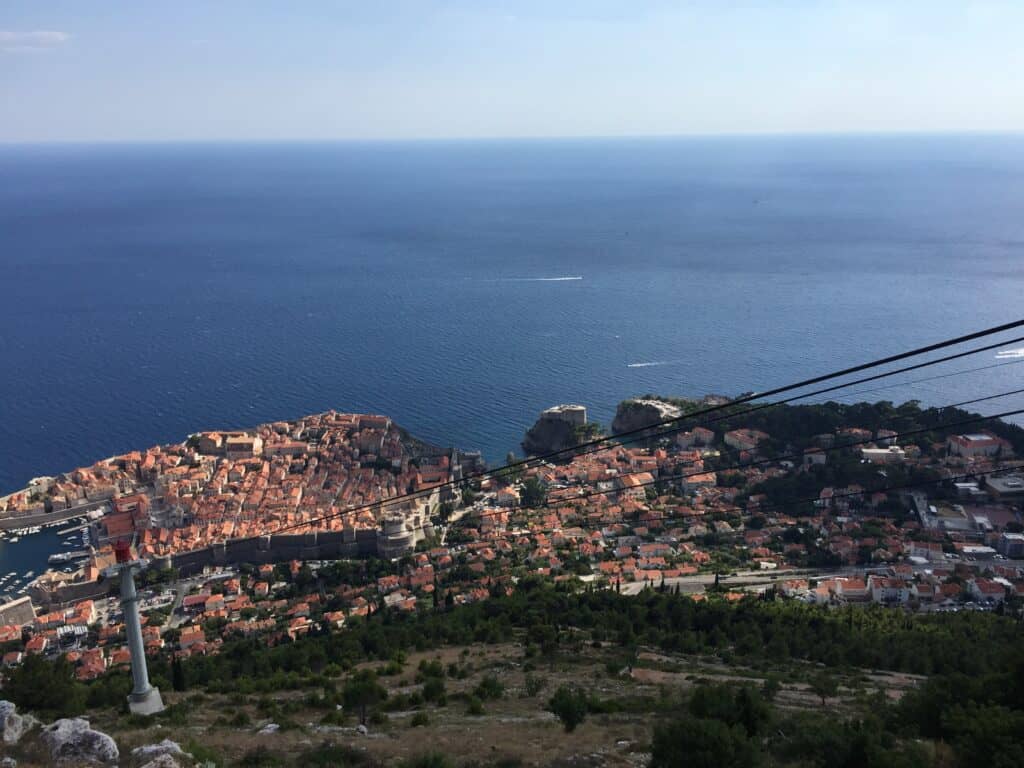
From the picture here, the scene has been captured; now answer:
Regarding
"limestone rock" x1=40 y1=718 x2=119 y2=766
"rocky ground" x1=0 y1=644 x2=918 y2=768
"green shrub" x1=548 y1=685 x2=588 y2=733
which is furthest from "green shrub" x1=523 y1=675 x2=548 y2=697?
"limestone rock" x1=40 y1=718 x2=119 y2=766

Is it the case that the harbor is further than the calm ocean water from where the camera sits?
No

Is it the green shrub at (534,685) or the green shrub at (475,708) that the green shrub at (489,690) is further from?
the green shrub at (475,708)

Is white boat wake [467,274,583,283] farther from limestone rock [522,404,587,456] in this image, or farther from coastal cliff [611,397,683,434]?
limestone rock [522,404,587,456]

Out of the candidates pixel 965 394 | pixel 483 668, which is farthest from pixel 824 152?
pixel 483 668

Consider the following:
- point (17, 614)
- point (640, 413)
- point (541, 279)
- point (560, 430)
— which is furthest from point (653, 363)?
point (17, 614)

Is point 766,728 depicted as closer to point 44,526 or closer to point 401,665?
point 401,665

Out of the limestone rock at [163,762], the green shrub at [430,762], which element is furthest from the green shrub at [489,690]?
the limestone rock at [163,762]
